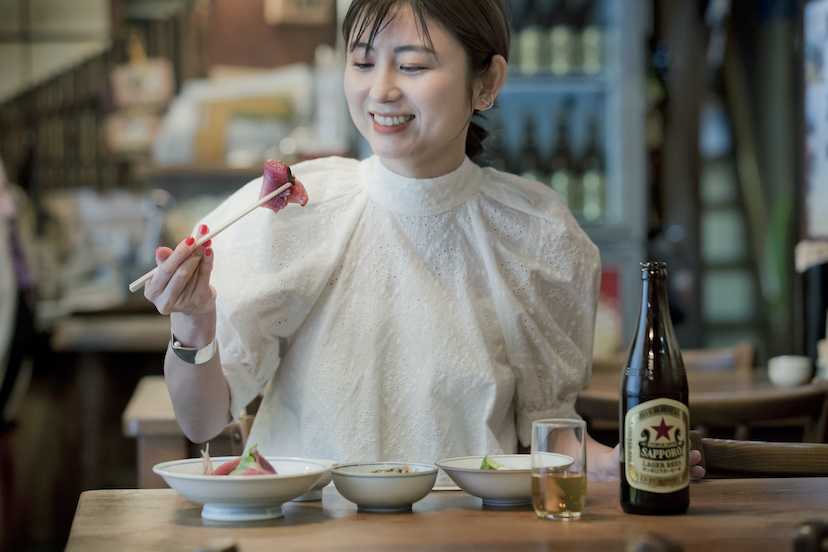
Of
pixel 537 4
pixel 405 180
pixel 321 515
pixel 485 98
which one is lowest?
pixel 321 515

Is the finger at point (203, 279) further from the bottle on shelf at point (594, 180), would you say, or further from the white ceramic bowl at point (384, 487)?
the bottle on shelf at point (594, 180)

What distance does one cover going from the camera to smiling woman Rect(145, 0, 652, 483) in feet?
4.41

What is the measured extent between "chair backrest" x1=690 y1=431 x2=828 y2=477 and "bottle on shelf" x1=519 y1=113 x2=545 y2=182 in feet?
10.3

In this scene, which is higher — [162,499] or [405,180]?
[405,180]

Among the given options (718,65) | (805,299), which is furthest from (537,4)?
(805,299)

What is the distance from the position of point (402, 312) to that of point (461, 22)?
456 millimetres

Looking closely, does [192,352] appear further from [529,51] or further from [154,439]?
[529,51]

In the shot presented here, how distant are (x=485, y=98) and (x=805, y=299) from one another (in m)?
1.88

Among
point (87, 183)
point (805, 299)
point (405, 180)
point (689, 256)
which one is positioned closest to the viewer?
point (405, 180)

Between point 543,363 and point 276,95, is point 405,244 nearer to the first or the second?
point 543,363

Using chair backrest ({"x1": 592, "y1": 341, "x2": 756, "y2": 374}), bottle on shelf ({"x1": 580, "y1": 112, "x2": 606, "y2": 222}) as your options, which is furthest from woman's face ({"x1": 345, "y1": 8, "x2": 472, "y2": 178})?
bottle on shelf ({"x1": 580, "y1": 112, "x2": 606, "y2": 222})

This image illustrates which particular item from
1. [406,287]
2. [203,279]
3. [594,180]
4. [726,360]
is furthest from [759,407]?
[594,180]

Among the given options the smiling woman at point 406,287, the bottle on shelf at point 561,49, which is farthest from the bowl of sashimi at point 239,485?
the bottle on shelf at point 561,49

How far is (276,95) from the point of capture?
4.30 metres
